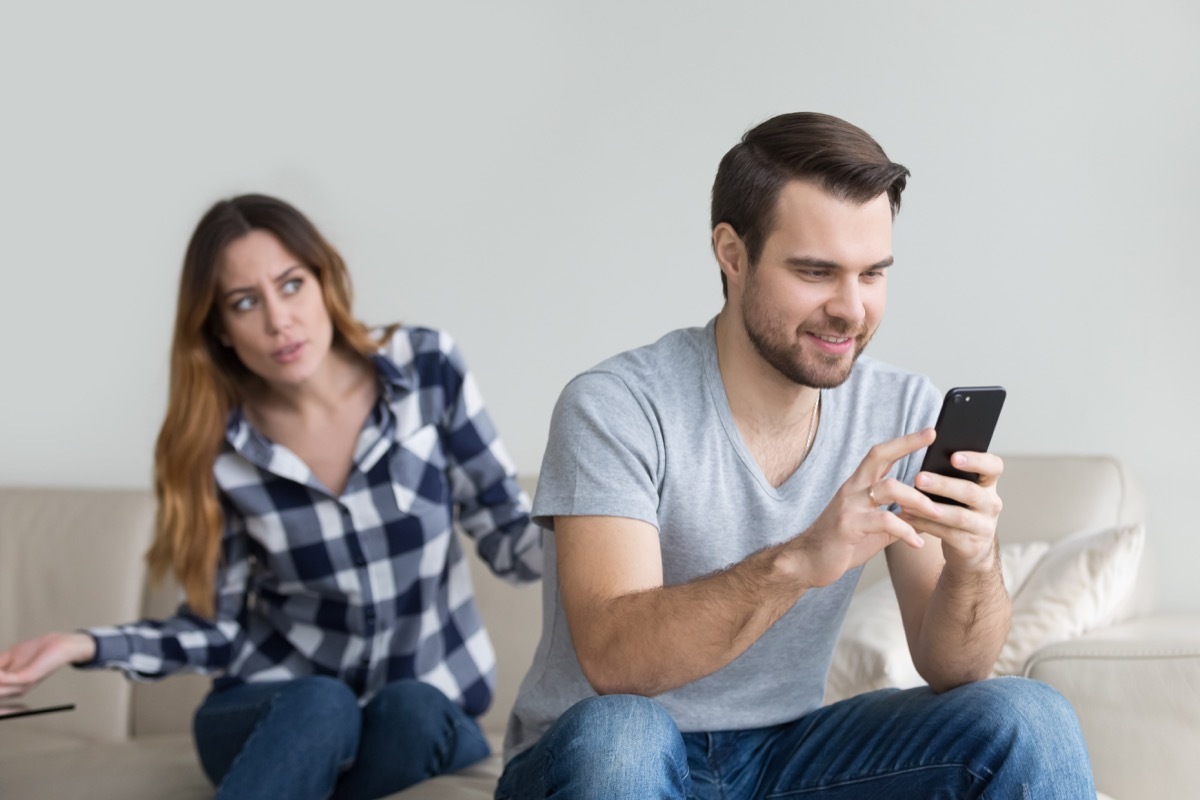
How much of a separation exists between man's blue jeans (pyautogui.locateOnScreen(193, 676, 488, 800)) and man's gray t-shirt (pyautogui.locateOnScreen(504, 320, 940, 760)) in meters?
0.39

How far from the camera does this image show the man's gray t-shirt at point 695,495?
149 cm

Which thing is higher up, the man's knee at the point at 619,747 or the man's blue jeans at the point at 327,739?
the man's knee at the point at 619,747

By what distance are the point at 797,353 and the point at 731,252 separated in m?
0.18

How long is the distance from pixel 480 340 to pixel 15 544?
1056mm

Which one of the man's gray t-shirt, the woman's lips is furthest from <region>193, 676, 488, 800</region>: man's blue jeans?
the woman's lips

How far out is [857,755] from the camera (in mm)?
1430

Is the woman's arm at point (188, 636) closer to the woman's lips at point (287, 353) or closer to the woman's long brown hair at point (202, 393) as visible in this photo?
the woman's long brown hair at point (202, 393)

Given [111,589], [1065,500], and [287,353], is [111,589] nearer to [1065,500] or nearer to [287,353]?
[287,353]

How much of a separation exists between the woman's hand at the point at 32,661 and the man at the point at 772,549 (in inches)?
26.9

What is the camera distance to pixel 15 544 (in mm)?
2689

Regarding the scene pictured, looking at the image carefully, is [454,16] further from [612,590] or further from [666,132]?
[612,590]

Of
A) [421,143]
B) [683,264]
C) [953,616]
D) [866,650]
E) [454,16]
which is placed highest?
[454,16]

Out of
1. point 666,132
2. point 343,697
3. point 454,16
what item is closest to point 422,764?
point 343,697

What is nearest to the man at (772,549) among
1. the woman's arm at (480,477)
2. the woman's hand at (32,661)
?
the woman's arm at (480,477)
